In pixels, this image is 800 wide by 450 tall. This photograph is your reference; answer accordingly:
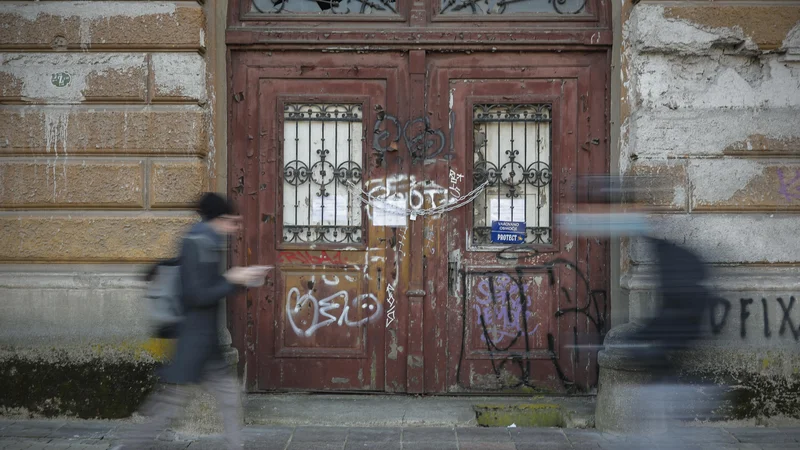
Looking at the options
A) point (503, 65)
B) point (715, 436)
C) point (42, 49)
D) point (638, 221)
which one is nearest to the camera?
point (638, 221)

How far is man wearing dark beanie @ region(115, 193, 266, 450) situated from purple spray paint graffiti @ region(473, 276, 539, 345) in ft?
7.79

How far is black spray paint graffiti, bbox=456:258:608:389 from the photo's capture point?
634 centimetres

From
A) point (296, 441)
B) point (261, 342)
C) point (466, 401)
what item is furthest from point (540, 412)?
point (261, 342)

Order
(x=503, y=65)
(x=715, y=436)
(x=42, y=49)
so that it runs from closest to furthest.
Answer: (x=715, y=436) < (x=42, y=49) < (x=503, y=65)

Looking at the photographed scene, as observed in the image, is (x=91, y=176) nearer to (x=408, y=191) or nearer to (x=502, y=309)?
(x=408, y=191)

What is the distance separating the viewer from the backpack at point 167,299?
14.7 ft

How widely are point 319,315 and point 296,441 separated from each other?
3.69 ft

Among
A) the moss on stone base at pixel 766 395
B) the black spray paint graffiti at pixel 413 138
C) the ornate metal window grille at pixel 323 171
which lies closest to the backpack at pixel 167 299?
the ornate metal window grille at pixel 323 171

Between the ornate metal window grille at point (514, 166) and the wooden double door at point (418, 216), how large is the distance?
11 millimetres

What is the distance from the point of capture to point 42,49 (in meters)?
5.96

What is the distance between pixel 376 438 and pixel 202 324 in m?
1.74

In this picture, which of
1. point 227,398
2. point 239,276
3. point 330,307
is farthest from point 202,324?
point 330,307

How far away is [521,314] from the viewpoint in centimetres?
635

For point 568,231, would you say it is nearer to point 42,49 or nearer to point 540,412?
point 540,412
